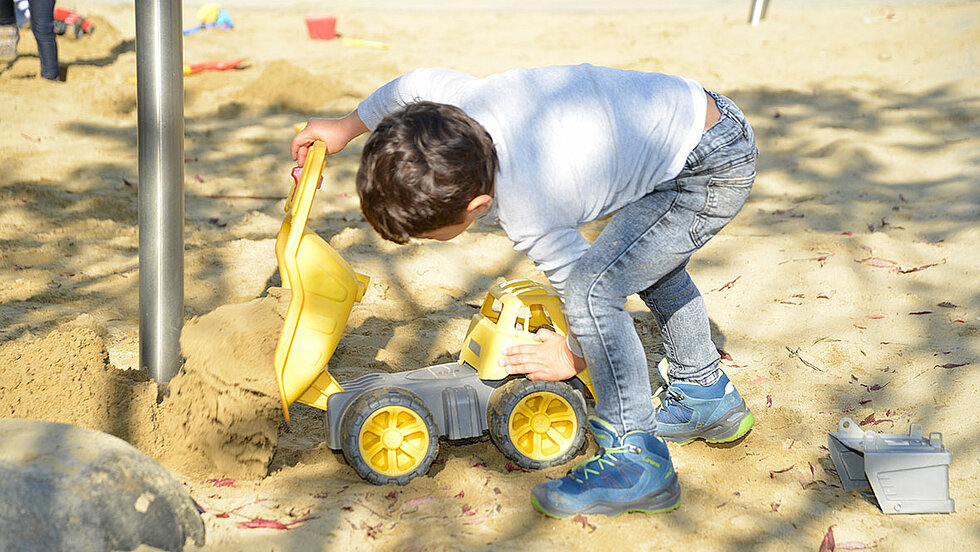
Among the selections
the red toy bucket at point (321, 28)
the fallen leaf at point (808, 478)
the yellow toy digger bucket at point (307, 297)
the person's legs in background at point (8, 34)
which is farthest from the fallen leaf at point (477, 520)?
the red toy bucket at point (321, 28)

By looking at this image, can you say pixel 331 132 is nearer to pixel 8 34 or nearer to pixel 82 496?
pixel 82 496

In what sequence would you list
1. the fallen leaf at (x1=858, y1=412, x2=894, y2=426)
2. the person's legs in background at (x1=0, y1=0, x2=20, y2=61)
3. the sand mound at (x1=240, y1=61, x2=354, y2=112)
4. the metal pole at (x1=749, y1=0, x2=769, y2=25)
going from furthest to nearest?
1. the metal pole at (x1=749, y1=0, x2=769, y2=25)
2. the person's legs in background at (x1=0, y1=0, x2=20, y2=61)
3. the sand mound at (x1=240, y1=61, x2=354, y2=112)
4. the fallen leaf at (x1=858, y1=412, x2=894, y2=426)

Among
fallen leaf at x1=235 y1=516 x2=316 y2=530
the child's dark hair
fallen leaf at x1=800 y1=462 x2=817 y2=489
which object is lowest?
fallen leaf at x1=235 y1=516 x2=316 y2=530

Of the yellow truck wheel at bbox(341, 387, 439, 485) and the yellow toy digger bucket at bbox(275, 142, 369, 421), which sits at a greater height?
the yellow toy digger bucket at bbox(275, 142, 369, 421)

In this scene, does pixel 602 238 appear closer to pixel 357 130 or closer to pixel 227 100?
pixel 357 130

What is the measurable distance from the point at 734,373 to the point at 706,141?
1.01 metres

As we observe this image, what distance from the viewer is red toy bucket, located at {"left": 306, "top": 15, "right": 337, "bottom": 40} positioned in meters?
8.27

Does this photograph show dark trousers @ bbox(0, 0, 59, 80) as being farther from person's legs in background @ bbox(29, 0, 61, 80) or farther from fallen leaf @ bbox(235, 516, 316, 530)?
fallen leaf @ bbox(235, 516, 316, 530)

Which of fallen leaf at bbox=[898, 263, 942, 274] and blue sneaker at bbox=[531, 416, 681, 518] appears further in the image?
fallen leaf at bbox=[898, 263, 942, 274]

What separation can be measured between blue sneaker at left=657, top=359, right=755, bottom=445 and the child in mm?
265

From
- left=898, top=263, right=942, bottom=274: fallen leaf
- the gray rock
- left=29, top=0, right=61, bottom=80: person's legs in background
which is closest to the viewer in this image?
the gray rock

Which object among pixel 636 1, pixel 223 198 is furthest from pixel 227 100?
pixel 636 1

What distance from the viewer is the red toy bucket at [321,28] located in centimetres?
827

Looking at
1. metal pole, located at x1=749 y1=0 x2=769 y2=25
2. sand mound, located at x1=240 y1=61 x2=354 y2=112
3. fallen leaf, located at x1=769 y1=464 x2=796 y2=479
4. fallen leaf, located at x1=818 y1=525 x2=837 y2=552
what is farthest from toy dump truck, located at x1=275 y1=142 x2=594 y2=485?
metal pole, located at x1=749 y1=0 x2=769 y2=25
